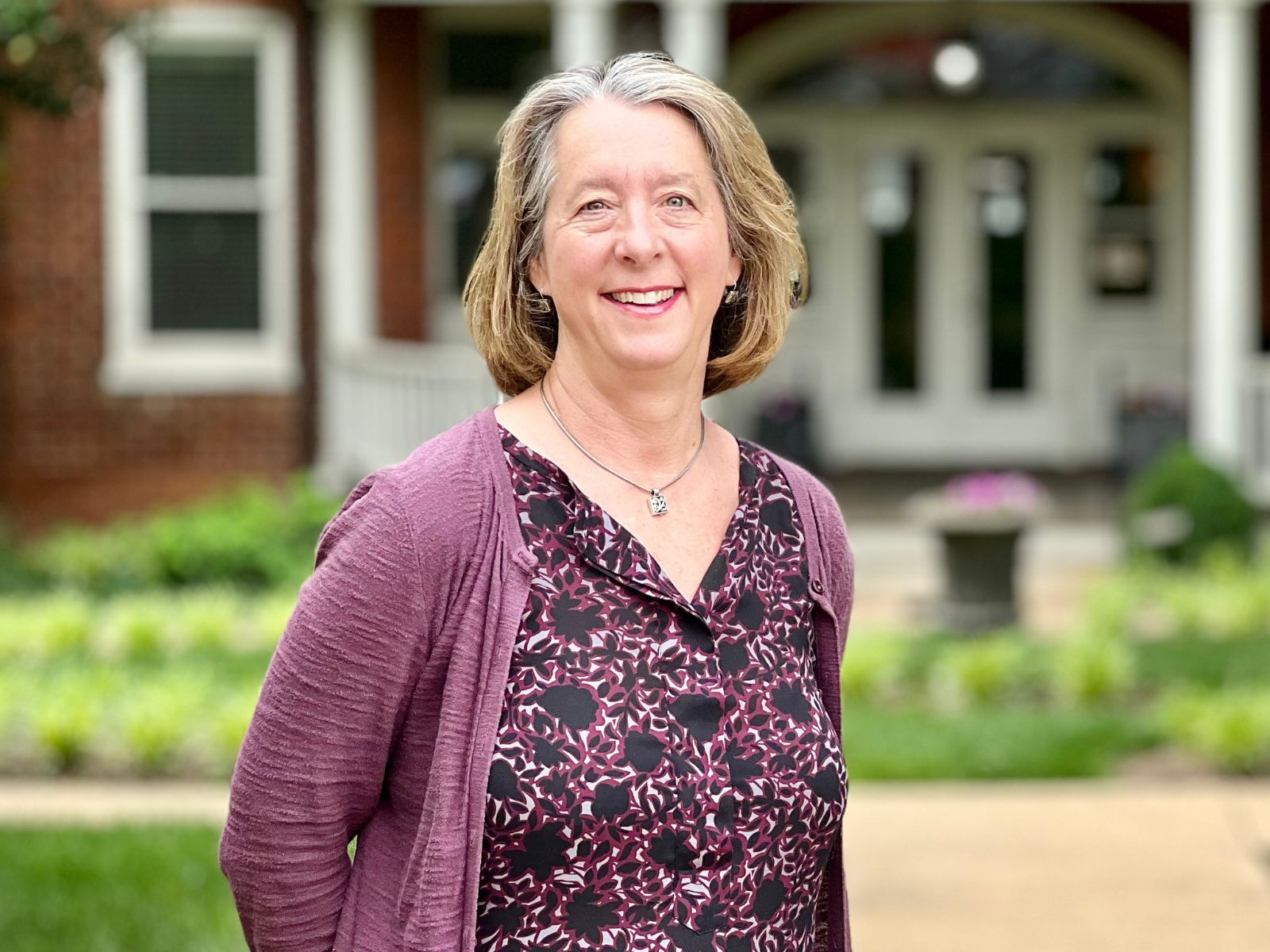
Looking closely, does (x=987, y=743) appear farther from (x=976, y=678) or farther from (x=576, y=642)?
(x=576, y=642)

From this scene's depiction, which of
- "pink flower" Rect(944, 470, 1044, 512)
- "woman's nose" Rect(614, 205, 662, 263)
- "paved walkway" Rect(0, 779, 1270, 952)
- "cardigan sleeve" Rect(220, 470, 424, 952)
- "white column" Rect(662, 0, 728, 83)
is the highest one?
"white column" Rect(662, 0, 728, 83)

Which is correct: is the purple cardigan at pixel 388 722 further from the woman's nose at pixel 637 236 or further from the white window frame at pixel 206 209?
the white window frame at pixel 206 209

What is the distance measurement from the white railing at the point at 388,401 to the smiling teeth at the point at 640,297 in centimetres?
851

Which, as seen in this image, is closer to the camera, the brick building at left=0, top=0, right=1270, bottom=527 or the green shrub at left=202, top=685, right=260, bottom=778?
the green shrub at left=202, top=685, right=260, bottom=778

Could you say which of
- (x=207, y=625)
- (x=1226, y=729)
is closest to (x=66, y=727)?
(x=207, y=625)

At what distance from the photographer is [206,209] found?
41.7 feet

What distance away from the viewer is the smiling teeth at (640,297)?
2264 mm

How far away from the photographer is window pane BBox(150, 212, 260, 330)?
41.6 ft

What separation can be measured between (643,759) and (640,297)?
0.52 m

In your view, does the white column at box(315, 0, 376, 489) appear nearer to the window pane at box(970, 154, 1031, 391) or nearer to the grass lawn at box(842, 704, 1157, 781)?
the window pane at box(970, 154, 1031, 391)

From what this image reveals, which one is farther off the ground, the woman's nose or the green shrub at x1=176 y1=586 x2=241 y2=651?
the woman's nose

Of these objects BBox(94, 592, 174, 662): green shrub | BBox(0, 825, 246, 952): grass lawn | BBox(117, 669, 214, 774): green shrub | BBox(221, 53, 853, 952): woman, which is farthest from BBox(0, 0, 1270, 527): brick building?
BBox(221, 53, 853, 952): woman

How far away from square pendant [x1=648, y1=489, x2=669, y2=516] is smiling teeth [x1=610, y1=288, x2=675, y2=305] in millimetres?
227

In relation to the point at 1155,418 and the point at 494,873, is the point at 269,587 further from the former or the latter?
the point at 494,873
